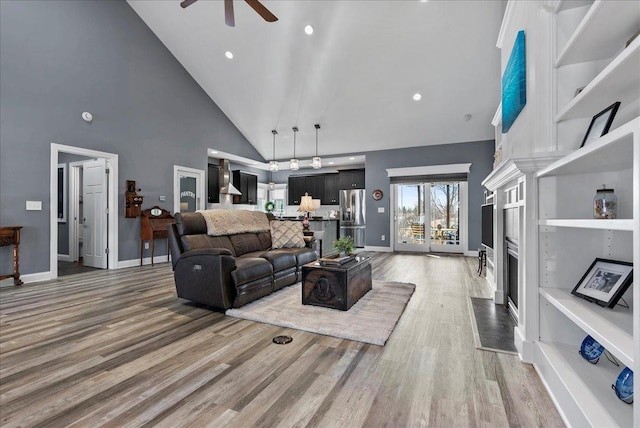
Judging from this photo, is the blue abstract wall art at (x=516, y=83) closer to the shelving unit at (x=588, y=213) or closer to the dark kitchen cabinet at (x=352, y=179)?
the shelving unit at (x=588, y=213)

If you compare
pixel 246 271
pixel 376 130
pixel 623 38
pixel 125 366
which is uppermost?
pixel 376 130

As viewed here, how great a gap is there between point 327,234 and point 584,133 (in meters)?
5.93

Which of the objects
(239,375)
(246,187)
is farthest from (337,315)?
(246,187)

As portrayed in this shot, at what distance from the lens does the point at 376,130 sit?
7.30m

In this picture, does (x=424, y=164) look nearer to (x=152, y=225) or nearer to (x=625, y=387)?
(x=152, y=225)

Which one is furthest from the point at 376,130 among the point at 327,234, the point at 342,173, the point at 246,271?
the point at 246,271

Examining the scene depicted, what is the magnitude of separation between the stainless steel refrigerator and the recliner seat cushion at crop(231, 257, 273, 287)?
17.7ft

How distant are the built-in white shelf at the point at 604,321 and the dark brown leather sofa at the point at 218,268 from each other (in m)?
2.48

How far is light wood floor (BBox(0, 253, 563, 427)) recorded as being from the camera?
1.47 m

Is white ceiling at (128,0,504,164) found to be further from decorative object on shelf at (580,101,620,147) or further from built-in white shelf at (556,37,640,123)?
decorative object on shelf at (580,101,620,147)

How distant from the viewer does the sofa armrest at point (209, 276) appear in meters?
2.89

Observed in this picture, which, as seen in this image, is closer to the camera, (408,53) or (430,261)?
(408,53)

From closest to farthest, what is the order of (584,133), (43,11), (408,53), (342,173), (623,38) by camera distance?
(623,38), (584,133), (43,11), (408,53), (342,173)

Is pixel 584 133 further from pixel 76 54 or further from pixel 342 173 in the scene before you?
pixel 342 173
